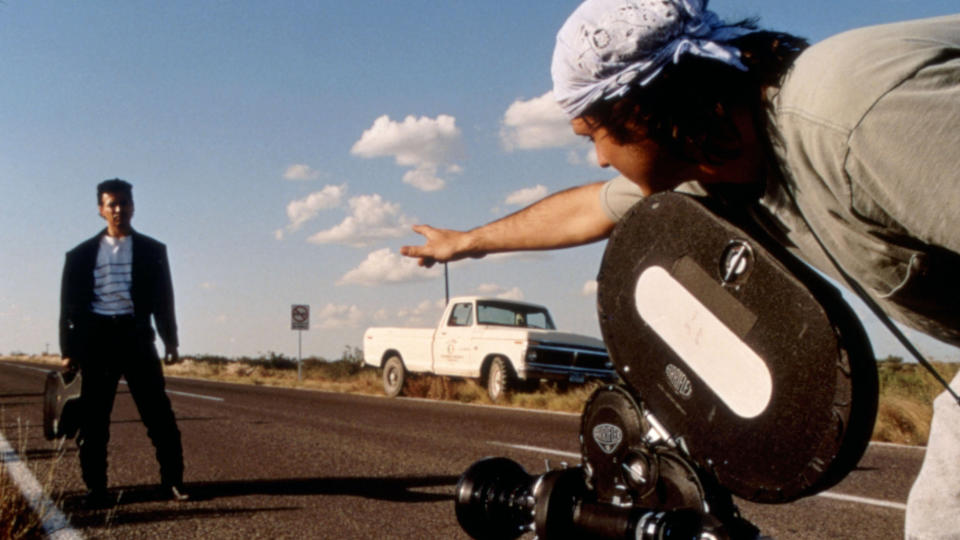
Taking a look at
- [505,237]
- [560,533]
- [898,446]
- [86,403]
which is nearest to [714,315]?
[560,533]

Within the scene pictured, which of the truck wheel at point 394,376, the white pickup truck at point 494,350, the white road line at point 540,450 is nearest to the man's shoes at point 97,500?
the white road line at point 540,450

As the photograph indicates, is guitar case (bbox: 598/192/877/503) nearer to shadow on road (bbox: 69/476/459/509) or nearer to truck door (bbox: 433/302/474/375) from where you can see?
shadow on road (bbox: 69/476/459/509)

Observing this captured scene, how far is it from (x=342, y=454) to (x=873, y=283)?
7.51 metres

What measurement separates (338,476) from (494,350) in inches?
393

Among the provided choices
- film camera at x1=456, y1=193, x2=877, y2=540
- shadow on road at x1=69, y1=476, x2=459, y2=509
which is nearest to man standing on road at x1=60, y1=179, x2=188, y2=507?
shadow on road at x1=69, y1=476, x2=459, y2=509

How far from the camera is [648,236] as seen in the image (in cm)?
150

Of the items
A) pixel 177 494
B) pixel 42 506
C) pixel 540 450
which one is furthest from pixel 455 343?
pixel 42 506

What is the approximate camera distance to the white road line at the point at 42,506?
4.82m

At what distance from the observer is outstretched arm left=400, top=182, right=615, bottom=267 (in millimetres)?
2100

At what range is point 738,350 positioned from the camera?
4.35ft

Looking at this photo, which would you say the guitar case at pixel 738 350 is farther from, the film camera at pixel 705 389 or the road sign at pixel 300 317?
the road sign at pixel 300 317

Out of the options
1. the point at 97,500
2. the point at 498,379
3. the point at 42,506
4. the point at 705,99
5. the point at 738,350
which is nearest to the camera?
the point at 738,350

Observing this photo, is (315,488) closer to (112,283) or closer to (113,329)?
(113,329)

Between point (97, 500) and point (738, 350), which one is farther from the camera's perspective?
point (97, 500)
